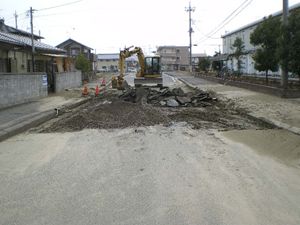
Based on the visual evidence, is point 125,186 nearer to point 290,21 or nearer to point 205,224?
point 205,224

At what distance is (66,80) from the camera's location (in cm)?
3775

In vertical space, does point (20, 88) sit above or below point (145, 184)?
above

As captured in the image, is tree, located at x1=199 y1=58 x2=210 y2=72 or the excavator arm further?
tree, located at x1=199 y1=58 x2=210 y2=72

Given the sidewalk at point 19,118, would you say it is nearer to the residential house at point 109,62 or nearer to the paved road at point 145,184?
the paved road at point 145,184

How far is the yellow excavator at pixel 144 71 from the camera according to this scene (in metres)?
35.6

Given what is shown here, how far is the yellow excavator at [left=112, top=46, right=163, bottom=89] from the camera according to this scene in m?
35.6

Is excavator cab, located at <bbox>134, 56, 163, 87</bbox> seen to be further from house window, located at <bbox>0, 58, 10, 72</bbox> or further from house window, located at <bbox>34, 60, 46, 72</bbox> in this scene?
house window, located at <bbox>0, 58, 10, 72</bbox>

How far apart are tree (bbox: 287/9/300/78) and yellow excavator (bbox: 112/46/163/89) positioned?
13.8 m

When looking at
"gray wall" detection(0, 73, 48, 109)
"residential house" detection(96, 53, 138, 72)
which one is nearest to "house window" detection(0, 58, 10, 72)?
"gray wall" detection(0, 73, 48, 109)

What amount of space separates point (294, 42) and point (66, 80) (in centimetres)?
2105

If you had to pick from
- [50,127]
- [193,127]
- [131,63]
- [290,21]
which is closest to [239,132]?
[193,127]

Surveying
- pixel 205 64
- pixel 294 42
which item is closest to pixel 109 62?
pixel 205 64

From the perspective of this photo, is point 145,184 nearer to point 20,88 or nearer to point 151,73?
point 20,88

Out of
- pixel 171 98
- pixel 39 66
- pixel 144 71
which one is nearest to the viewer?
pixel 171 98
